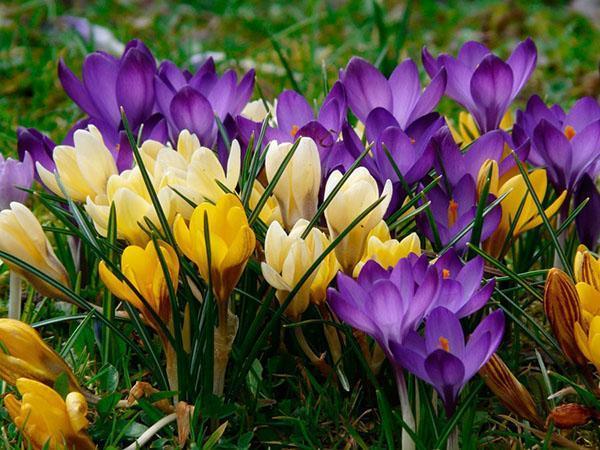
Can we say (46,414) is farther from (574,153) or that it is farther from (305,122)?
(574,153)

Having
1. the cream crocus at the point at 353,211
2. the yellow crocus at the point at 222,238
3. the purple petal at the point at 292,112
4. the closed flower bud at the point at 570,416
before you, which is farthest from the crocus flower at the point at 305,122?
the closed flower bud at the point at 570,416

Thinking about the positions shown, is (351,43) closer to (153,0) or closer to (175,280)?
(153,0)

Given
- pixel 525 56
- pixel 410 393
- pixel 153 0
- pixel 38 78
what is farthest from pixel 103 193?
pixel 153 0

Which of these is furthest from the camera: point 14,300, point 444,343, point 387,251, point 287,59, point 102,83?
point 287,59

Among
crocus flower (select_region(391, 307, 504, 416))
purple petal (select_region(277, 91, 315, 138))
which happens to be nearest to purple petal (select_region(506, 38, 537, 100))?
purple petal (select_region(277, 91, 315, 138))

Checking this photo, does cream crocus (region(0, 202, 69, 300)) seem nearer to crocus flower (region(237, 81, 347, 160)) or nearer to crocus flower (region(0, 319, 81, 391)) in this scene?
crocus flower (region(0, 319, 81, 391))

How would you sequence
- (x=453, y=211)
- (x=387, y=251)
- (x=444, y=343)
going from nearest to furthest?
(x=444, y=343)
(x=387, y=251)
(x=453, y=211)

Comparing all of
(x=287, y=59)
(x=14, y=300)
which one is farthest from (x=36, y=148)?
(x=287, y=59)
